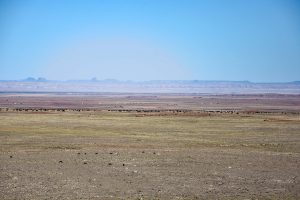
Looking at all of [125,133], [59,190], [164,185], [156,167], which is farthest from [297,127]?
[59,190]

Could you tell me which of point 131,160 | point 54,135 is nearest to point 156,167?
point 131,160

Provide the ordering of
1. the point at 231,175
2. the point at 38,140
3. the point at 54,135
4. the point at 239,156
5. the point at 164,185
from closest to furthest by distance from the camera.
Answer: the point at 164,185 → the point at 231,175 → the point at 239,156 → the point at 38,140 → the point at 54,135

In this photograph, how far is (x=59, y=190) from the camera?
59.3 feet

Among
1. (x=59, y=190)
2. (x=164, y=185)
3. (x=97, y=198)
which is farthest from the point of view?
(x=164, y=185)

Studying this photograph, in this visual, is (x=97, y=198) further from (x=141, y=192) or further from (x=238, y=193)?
(x=238, y=193)

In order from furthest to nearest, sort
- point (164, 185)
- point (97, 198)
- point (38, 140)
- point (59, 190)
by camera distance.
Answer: point (38, 140), point (164, 185), point (59, 190), point (97, 198)

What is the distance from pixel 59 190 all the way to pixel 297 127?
35.0m

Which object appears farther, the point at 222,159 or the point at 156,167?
the point at 222,159

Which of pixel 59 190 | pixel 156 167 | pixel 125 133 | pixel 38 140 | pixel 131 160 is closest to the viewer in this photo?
pixel 59 190

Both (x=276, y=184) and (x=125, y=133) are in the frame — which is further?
(x=125, y=133)

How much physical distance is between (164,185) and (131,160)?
22.6ft

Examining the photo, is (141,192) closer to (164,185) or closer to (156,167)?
(164,185)

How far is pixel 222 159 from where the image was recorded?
26.4 metres

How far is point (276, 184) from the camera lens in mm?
19422
